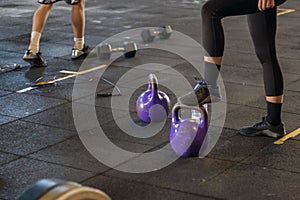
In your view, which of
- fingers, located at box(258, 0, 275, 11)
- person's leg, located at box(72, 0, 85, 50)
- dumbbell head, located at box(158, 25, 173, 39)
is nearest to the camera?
fingers, located at box(258, 0, 275, 11)

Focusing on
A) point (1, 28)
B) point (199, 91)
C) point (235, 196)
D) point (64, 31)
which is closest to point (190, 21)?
point (64, 31)

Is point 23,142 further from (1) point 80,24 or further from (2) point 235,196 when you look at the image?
(1) point 80,24

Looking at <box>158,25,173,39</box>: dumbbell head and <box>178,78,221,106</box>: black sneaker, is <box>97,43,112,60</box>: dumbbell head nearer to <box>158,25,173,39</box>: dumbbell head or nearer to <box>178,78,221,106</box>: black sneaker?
<box>158,25,173,39</box>: dumbbell head

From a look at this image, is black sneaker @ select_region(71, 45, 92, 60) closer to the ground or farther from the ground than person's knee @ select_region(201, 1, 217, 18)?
closer to the ground

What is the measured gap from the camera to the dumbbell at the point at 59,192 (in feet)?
8.29

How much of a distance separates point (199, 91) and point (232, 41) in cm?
392

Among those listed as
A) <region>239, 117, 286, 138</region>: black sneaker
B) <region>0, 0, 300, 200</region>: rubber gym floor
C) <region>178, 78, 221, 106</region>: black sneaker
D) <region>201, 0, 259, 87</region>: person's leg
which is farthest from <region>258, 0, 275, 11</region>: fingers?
<region>0, 0, 300, 200</region>: rubber gym floor

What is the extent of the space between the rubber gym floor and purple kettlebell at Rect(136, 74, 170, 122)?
131 mm

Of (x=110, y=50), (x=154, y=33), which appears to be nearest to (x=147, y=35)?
(x=154, y=33)

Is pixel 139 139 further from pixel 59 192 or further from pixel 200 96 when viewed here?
pixel 59 192

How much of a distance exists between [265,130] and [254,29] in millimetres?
795

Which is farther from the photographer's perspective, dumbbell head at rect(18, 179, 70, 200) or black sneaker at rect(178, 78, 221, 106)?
black sneaker at rect(178, 78, 221, 106)

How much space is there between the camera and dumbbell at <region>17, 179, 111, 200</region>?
2525mm

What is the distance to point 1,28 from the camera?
372 inches
